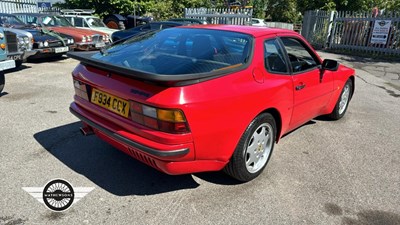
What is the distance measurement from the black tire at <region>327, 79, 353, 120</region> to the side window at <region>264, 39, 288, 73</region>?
204 cm

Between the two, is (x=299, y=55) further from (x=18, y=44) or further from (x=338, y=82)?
(x=18, y=44)

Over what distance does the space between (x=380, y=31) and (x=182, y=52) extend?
13729 mm

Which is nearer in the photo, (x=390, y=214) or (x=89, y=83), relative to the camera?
(x=390, y=214)

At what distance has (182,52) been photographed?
126 inches

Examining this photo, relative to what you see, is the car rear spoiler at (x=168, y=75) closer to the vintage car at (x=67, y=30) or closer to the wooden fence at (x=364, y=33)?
the vintage car at (x=67, y=30)

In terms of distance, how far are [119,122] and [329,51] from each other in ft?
48.9

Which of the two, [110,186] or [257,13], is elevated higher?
[257,13]

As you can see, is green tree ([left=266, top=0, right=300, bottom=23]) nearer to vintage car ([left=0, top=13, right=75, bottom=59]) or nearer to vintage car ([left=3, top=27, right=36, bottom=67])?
vintage car ([left=0, top=13, right=75, bottom=59])

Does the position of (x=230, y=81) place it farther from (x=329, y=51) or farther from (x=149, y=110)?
(x=329, y=51)

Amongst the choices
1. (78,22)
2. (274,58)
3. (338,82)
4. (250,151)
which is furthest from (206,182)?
(78,22)

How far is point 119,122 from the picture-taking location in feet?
8.92

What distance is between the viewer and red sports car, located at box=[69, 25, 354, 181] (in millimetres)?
2434

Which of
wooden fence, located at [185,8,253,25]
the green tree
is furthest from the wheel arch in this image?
the green tree

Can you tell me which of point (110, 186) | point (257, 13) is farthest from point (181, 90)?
point (257, 13)
